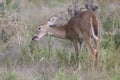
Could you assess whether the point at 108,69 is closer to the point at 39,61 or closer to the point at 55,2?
the point at 39,61

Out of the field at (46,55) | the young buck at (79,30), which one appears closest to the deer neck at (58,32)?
the young buck at (79,30)

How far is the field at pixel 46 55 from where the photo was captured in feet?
27.4

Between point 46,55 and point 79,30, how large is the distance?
2.59 ft

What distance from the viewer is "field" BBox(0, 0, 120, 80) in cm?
835

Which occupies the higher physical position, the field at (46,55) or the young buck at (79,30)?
the young buck at (79,30)

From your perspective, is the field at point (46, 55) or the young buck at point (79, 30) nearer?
the field at point (46, 55)

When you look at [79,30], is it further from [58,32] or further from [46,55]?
[46,55]

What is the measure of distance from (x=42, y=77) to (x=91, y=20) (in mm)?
1721

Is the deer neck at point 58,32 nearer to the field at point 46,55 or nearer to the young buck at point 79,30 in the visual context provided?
the young buck at point 79,30

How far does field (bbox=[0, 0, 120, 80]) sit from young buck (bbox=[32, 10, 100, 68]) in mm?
152

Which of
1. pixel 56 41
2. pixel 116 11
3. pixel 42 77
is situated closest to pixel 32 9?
pixel 116 11

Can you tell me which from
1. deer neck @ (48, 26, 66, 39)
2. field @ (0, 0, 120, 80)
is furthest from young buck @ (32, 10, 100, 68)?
field @ (0, 0, 120, 80)

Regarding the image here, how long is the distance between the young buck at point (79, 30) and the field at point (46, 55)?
0.50ft

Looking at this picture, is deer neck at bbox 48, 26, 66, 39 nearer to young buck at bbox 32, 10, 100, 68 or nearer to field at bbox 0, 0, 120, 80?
young buck at bbox 32, 10, 100, 68
